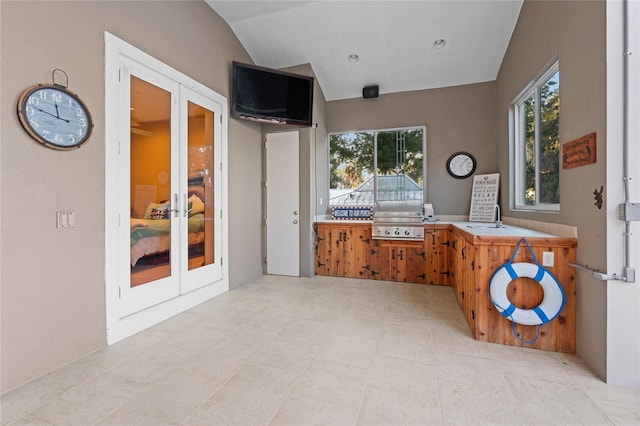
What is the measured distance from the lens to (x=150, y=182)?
2723 mm

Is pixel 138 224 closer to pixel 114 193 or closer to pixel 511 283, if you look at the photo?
pixel 114 193

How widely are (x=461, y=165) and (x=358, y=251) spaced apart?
2.23 meters

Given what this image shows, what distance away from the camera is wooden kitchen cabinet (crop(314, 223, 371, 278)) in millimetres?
4383

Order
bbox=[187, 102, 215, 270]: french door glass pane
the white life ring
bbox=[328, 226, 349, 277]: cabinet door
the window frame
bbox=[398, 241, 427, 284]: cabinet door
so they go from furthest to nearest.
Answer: bbox=[328, 226, 349, 277]: cabinet door, bbox=[398, 241, 427, 284]: cabinet door, bbox=[187, 102, 215, 270]: french door glass pane, the window frame, the white life ring

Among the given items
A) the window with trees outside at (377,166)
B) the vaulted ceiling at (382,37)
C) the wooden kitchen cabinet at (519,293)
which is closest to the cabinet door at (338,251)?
the window with trees outside at (377,166)

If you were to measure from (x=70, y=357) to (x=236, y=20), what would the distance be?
4109mm

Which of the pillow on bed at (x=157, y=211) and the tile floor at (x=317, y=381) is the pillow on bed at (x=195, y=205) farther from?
the tile floor at (x=317, y=381)

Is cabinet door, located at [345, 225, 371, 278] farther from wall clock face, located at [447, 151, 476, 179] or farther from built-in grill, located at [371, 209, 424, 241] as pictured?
wall clock face, located at [447, 151, 476, 179]

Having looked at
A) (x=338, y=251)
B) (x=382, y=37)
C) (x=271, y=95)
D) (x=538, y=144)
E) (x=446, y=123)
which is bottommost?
(x=338, y=251)

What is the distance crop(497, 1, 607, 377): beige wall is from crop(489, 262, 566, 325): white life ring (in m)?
0.17

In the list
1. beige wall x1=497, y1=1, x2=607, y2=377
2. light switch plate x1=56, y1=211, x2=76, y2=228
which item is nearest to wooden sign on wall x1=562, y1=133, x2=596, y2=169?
beige wall x1=497, y1=1, x2=607, y2=377

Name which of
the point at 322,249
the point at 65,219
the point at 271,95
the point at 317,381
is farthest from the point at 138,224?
the point at 322,249

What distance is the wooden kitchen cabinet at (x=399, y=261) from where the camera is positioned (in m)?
4.12

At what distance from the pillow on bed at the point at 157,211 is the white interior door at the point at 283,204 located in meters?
1.84
